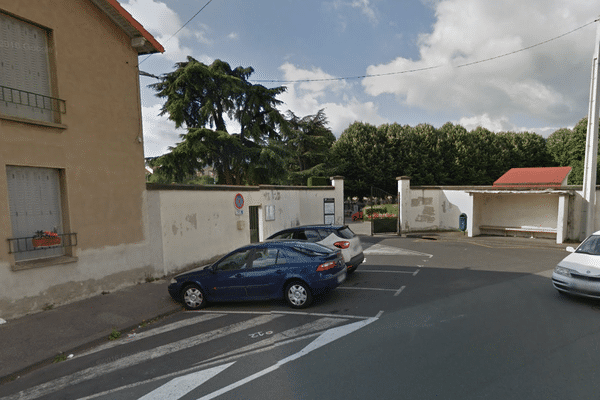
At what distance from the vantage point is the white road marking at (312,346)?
416cm

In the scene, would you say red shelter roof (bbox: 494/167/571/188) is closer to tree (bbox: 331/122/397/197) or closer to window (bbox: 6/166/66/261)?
tree (bbox: 331/122/397/197)

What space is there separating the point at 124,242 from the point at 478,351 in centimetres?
852

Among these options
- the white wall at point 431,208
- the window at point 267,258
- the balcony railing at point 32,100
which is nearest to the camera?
the balcony railing at point 32,100

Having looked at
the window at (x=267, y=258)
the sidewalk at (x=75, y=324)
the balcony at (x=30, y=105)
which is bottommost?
the sidewalk at (x=75, y=324)

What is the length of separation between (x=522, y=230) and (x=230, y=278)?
54.2 feet

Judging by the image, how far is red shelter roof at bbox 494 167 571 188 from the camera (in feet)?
54.4

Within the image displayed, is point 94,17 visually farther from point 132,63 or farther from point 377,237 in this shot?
point 377,237

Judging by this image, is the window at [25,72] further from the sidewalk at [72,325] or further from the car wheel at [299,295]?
the car wheel at [299,295]

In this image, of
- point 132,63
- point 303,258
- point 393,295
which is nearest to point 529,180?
point 393,295

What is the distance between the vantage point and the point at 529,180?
17562 millimetres

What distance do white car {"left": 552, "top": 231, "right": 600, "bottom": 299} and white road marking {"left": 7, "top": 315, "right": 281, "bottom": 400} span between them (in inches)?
237

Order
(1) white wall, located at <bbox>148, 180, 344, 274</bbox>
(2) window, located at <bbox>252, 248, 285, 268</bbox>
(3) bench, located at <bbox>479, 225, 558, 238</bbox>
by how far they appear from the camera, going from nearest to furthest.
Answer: (2) window, located at <bbox>252, 248, 285, 268</bbox>
(1) white wall, located at <bbox>148, 180, 344, 274</bbox>
(3) bench, located at <bbox>479, 225, 558, 238</bbox>

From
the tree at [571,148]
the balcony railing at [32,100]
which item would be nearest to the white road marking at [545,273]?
the balcony railing at [32,100]

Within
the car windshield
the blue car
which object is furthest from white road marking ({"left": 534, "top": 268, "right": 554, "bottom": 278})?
the blue car
